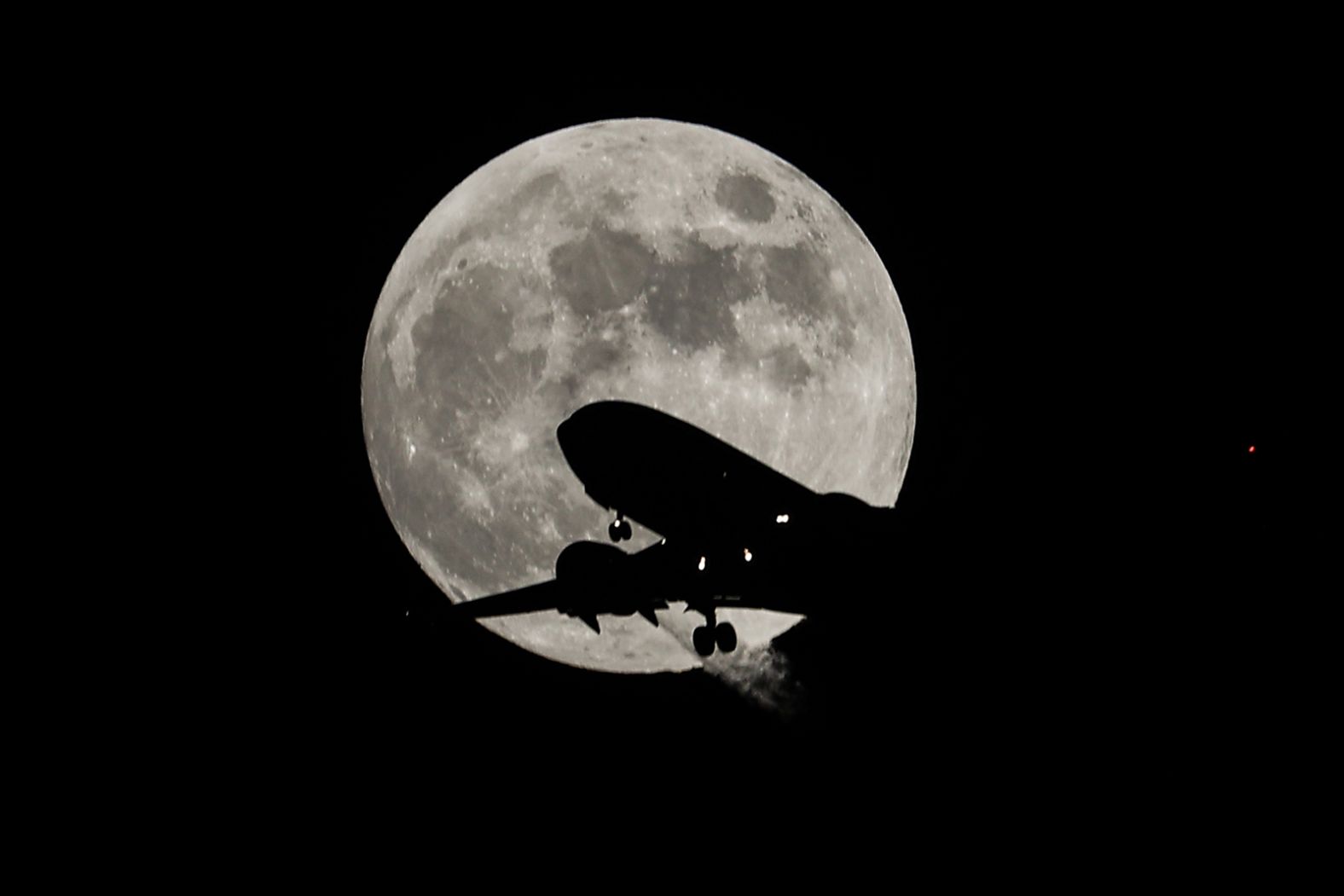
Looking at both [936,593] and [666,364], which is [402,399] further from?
[936,593]

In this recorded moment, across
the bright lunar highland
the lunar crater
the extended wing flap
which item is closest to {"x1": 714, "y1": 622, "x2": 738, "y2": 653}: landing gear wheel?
the bright lunar highland

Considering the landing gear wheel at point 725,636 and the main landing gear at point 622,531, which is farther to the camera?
the main landing gear at point 622,531

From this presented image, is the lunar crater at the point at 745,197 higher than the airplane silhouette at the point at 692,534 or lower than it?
higher

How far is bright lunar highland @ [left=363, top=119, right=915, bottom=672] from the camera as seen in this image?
664cm

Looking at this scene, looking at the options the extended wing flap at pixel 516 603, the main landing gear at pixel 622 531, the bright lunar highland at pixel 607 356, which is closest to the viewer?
the extended wing flap at pixel 516 603

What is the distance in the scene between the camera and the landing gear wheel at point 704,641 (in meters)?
5.44

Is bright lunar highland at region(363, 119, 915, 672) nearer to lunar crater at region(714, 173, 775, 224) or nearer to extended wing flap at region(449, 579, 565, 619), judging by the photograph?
lunar crater at region(714, 173, 775, 224)

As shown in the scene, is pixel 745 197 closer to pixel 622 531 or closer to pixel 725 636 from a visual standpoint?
pixel 622 531

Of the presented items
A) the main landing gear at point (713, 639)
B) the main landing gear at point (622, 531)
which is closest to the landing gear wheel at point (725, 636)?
the main landing gear at point (713, 639)

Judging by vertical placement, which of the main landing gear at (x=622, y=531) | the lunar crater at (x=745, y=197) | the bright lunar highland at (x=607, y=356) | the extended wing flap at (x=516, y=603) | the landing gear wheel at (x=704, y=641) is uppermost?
the lunar crater at (x=745, y=197)

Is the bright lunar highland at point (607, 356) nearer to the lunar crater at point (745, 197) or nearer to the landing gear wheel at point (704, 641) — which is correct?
the lunar crater at point (745, 197)

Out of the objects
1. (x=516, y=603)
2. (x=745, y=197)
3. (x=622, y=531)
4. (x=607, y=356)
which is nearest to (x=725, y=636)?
(x=622, y=531)

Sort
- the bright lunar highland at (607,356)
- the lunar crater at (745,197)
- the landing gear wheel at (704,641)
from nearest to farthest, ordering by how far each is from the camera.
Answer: the landing gear wheel at (704,641) < the bright lunar highland at (607,356) < the lunar crater at (745,197)

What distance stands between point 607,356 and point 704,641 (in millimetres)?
2190
